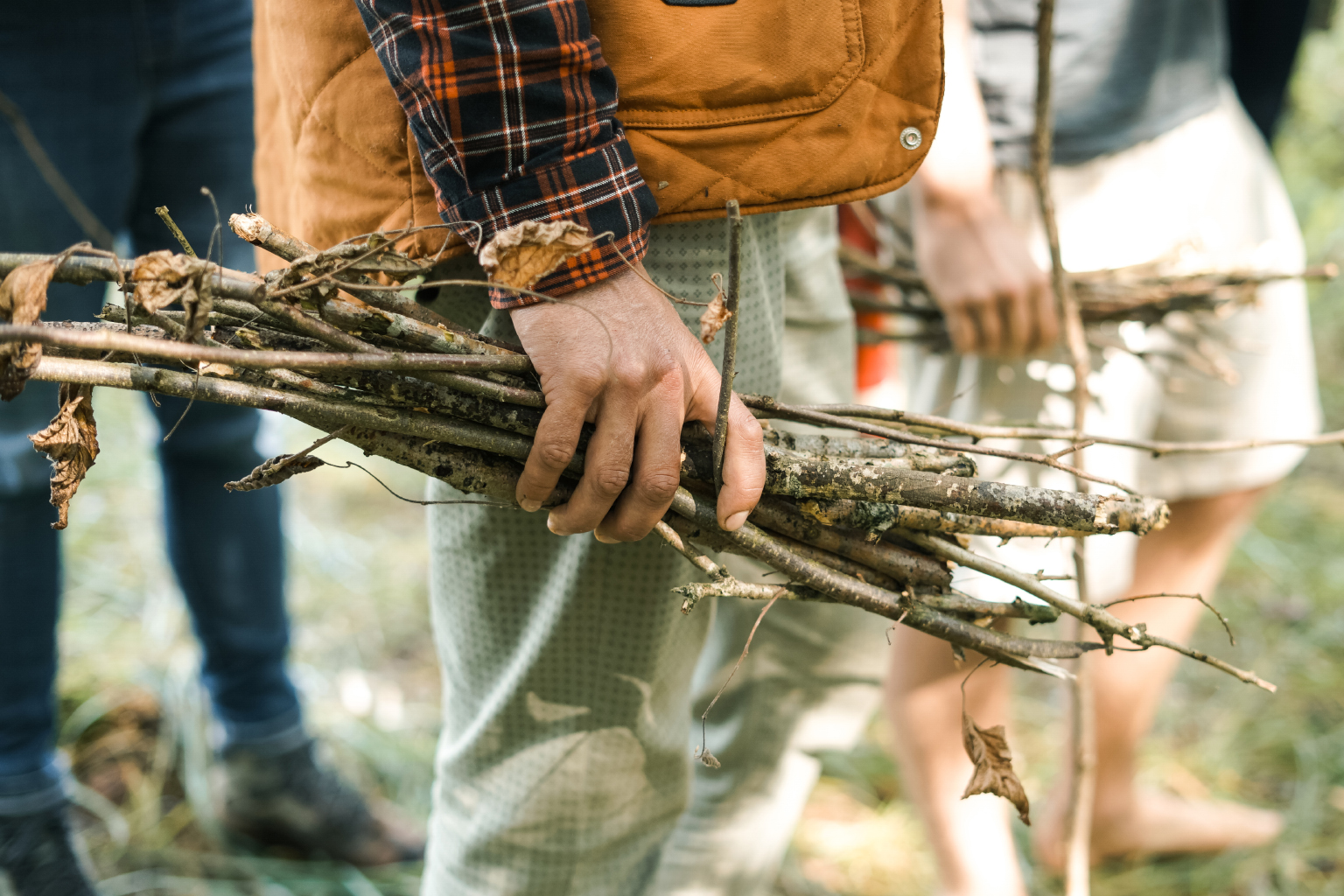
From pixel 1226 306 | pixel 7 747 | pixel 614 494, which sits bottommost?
pixel 7 747

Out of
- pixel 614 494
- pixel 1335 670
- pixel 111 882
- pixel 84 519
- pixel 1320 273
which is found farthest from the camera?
pixel 84 519

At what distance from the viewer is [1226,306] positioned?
4.58 ft

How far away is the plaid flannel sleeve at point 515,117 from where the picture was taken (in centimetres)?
65

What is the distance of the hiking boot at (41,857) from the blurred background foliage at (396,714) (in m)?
0.13

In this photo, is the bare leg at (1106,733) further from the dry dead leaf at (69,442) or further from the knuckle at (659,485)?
the dry dead leaf at (69,442)

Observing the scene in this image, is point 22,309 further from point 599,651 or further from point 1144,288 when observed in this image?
point 1144,288

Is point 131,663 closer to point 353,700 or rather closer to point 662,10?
point 353,700

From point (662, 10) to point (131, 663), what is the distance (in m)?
1.95

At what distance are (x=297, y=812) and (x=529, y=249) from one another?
1404 millimetres

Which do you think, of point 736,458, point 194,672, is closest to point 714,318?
point 736,458

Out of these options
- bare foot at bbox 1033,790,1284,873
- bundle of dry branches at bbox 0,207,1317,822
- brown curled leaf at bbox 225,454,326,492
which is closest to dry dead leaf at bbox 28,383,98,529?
bundle of dry branches at bbox 0,207,1317,822

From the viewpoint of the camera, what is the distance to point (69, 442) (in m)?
0.66

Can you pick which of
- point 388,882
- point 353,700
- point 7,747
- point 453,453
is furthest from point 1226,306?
point 7,747

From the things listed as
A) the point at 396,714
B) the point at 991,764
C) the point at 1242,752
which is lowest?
the point at 1242,752
